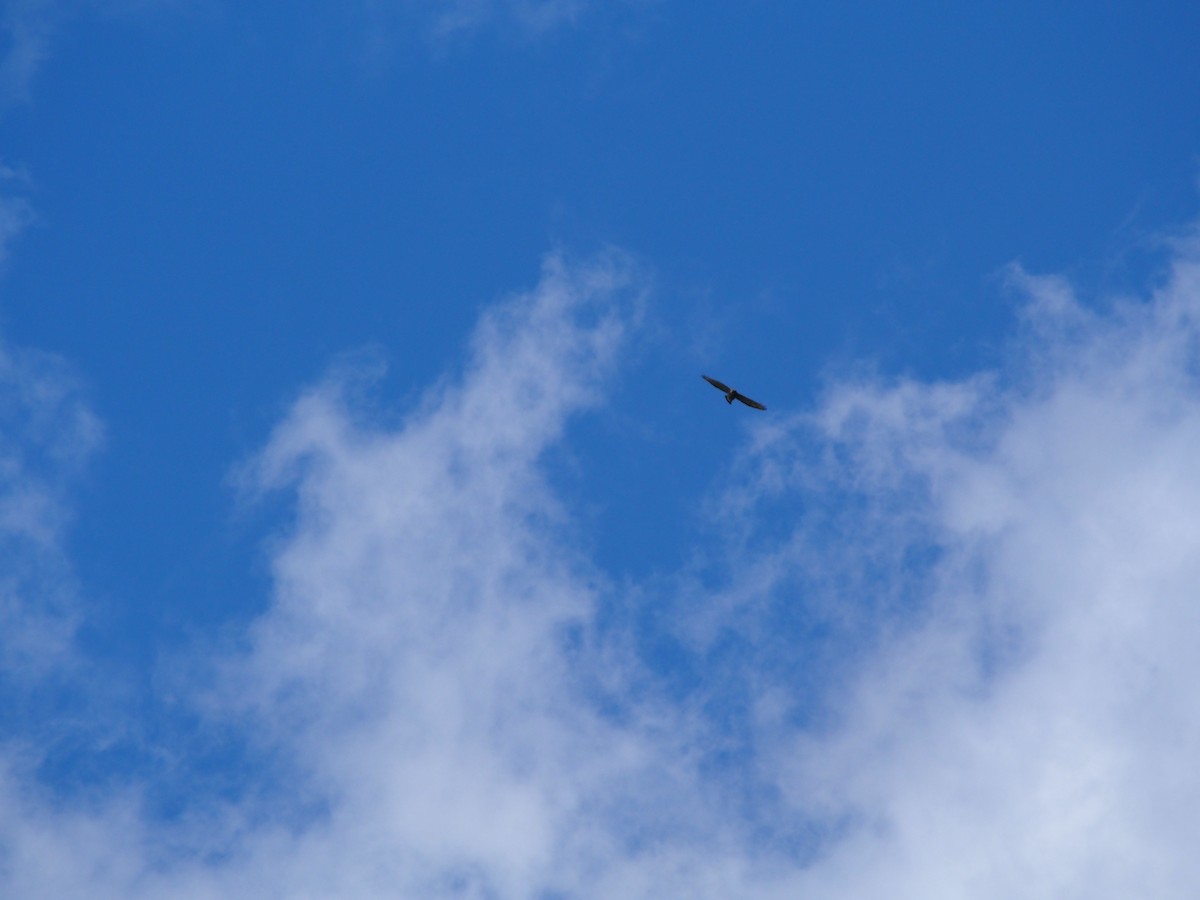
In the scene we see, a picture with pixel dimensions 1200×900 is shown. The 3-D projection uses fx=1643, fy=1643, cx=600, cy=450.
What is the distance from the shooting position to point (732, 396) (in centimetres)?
9650
